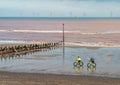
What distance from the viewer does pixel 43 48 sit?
6262cm

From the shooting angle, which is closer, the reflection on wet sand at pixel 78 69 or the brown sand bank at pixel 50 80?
the brown sand bank at pixel 50 80

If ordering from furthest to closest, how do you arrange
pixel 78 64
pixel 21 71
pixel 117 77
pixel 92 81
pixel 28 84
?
pixel 78 64 → pixel 21 71 → pixel 117 77 → pixel 92 81 → pixel 28 84

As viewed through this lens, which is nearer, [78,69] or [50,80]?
[50,80]

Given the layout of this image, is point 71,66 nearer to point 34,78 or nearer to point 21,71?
point 21,71

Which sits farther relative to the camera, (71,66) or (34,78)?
(71,66)

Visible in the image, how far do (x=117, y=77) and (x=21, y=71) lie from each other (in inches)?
399

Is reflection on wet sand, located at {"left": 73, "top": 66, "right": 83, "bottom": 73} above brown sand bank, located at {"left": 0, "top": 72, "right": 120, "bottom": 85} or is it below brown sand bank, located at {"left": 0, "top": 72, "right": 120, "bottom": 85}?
below

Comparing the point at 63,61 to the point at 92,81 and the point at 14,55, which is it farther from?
the point at 92,81

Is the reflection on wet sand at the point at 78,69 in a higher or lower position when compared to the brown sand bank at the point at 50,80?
lower

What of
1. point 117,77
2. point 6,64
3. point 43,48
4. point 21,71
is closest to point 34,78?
point 21,71

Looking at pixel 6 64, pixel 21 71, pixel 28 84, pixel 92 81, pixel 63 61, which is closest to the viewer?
pixel 28 84

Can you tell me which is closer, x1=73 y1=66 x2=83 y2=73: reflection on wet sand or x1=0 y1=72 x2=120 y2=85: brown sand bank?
x1=0 y1=72 x2=120 y2=85: brown sand bank

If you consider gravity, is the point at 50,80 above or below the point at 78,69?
above

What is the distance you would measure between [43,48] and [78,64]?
1013 inches
